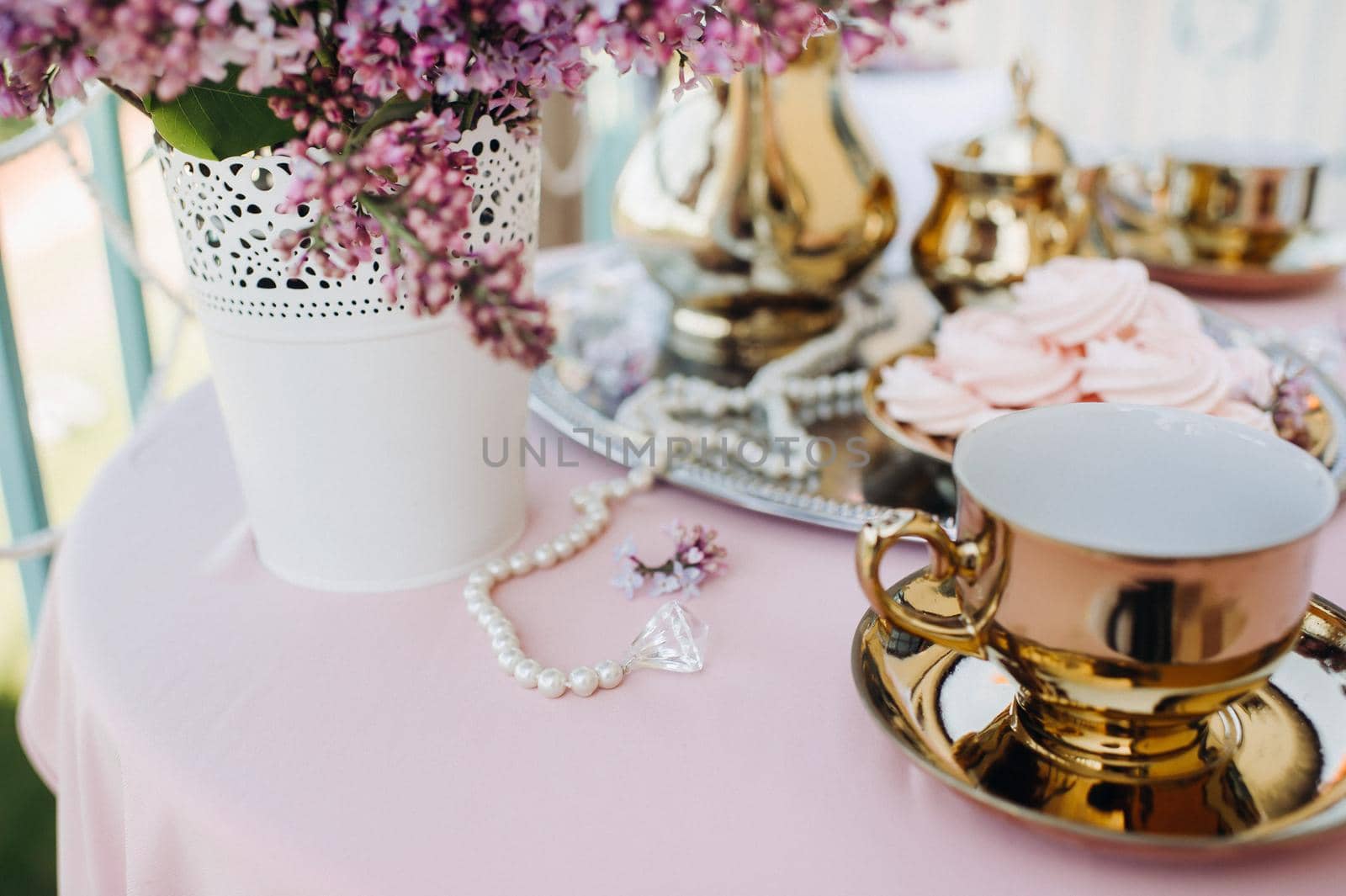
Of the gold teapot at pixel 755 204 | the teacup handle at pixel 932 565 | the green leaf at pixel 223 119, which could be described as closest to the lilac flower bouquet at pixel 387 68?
the green leaf at pixel 223 119

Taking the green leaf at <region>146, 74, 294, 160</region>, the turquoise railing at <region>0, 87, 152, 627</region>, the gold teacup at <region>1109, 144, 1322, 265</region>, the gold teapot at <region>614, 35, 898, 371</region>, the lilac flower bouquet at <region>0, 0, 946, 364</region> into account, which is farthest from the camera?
the turquoise railing at <region>0, 87, 152, 627</region>

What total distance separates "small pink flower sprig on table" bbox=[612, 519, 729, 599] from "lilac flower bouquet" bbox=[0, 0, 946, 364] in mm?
206

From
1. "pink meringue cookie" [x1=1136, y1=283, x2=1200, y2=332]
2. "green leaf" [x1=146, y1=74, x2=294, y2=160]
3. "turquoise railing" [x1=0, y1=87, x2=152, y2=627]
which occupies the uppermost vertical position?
"green leaf" [x1=146, y1=74, x2=294, y2=160]

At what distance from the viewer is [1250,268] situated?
977mm

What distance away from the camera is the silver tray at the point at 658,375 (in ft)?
2.10

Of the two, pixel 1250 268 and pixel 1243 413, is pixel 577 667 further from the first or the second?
pixel 1250 268

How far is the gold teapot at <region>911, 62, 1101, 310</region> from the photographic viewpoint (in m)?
0.85

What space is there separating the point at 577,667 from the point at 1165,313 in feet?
1.32

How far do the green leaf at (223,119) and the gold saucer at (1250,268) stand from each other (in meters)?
0.78

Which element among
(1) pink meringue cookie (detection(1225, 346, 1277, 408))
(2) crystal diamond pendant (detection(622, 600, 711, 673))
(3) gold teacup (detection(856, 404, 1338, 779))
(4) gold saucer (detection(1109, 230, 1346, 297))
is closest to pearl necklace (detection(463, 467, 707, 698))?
(2) crystal diamond pendant (detection(622, 600, 711, 673))

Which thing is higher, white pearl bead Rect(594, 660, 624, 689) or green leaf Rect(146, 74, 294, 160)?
green leaf Rect(146, 74, 294, 160)

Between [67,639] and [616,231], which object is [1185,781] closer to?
[67,639]

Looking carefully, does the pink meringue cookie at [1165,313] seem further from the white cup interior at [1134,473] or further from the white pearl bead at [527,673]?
the white pearl bead at [527,673]

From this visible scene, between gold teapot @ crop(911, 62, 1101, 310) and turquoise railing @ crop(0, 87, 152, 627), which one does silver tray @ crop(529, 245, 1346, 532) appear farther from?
turquoise railing @ crop(0, 87, 152, 627)
